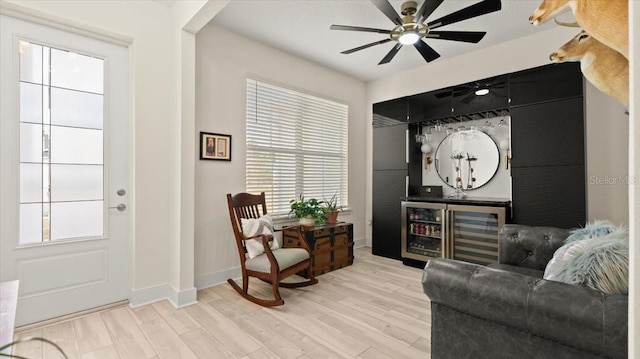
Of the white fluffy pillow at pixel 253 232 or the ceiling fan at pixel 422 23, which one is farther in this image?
the white fluffy pillow at pixel 253 232

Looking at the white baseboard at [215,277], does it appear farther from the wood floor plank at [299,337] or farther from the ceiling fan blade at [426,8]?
the ceiling fan blade at [426,8]

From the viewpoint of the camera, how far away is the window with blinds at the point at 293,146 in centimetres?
375

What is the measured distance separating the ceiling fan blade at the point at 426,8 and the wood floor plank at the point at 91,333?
3.41 metres

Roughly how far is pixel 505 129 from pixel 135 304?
15.2ft

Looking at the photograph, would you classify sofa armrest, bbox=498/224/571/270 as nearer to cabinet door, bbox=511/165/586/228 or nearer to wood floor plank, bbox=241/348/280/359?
cabinet door, bbox=511/165/586/228

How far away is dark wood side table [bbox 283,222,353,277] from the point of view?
3602mm

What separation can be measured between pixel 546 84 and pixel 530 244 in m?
1.88

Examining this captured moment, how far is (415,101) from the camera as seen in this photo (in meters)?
4.26

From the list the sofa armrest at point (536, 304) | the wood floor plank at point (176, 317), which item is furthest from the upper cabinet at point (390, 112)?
the wood floor plank at point (176, 317)

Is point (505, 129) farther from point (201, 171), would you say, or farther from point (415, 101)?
point (201, 171)

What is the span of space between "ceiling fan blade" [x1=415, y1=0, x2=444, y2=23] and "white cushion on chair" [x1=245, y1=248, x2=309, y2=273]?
2.44m

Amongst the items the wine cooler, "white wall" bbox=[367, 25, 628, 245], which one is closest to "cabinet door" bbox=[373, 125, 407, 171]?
"white wall" bbox=[367, 25, 628, 245]

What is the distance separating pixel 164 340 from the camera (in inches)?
85.4

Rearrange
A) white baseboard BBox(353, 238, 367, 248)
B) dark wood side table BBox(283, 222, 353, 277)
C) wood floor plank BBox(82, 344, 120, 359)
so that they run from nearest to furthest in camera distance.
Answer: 1. wood floor plank BBox(82, 344, 120, 359)
2. dark wood side table BBox(283, 222, 353, 277)
3. white baseboard BBox(353, 238, 367, 248)
